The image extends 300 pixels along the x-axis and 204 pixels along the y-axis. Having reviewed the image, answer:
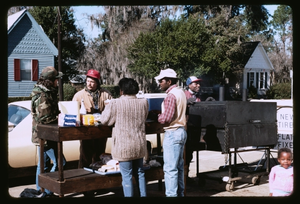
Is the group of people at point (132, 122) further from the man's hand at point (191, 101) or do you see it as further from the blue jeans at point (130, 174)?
the man's hand at point (191, 101)

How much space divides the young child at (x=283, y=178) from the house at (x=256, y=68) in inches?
1412

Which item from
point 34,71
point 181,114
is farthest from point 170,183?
point 34,71

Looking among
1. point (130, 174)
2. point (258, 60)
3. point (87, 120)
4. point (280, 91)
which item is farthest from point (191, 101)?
point (258, 60)

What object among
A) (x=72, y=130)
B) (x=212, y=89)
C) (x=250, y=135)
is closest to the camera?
(x=72, y=130)

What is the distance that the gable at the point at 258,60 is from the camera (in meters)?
41.7

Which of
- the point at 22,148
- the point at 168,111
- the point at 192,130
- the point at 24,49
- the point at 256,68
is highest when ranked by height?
the point at 24,49

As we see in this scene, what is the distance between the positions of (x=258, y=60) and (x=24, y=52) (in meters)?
26.4

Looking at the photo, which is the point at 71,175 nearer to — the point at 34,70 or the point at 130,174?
the point at 130,174

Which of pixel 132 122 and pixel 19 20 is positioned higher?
pixel 19 20

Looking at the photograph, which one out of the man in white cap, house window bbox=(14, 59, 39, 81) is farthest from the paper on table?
house window bbox=(14, 59, 39, 81)

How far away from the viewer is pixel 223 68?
32750 mm

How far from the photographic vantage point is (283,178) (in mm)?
4863
